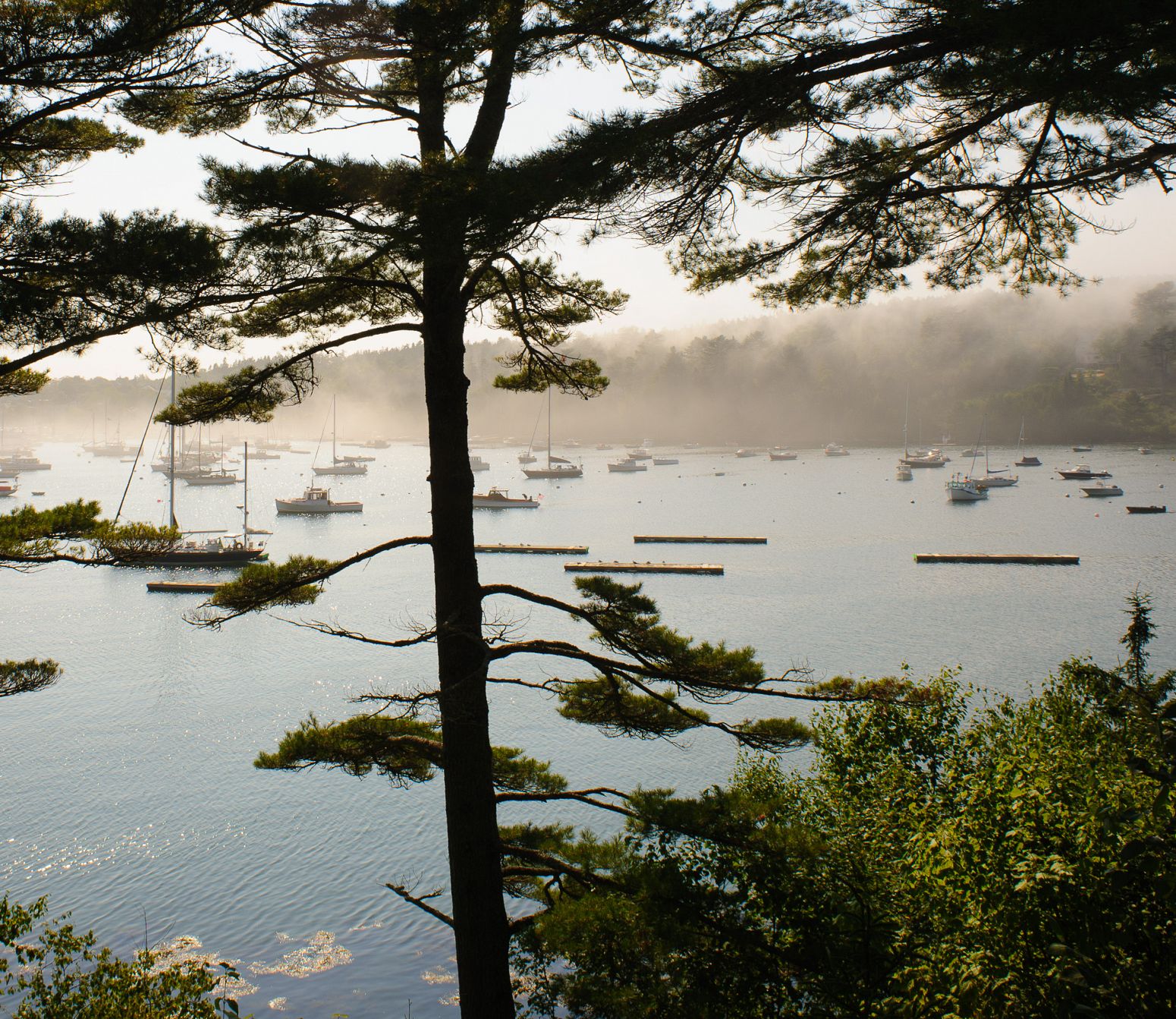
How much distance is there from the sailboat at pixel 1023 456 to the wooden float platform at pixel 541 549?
45090mm

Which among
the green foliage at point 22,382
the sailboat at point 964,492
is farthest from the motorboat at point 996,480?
the green foliage at point 22,382

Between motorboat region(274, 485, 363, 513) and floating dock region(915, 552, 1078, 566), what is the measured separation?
94.5 ft


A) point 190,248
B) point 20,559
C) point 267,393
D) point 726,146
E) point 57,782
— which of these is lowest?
point 57,782

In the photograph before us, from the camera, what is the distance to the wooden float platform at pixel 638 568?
30.8 metres

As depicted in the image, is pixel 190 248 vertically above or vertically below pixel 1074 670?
above

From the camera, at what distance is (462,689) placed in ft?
18.4

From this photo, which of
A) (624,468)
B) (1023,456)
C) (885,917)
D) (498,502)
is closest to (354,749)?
(885,917)

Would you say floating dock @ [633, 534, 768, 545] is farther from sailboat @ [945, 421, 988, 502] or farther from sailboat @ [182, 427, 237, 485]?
sailboat @ [182, 427, 237, 485]

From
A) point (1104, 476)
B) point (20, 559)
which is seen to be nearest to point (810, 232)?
point (20, 559)

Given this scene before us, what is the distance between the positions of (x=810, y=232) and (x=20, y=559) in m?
5.55

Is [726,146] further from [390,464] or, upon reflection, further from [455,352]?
[390,464]

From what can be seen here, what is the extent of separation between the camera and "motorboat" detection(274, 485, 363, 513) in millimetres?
48031

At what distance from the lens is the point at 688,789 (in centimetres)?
1484

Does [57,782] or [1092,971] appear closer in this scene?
[1092,971]
